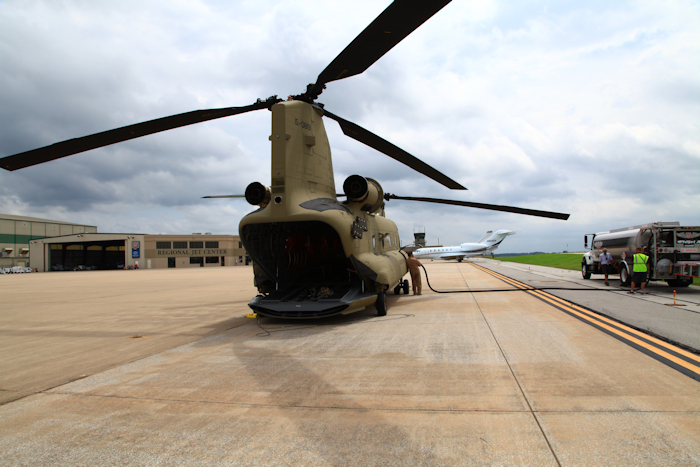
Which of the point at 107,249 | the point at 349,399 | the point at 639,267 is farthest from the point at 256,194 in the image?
the point at 107,249

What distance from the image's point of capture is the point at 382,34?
5.11m

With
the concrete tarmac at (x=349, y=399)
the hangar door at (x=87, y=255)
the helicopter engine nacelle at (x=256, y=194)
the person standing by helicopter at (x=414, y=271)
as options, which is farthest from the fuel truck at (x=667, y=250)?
the hangar door at (x=87, y=255)

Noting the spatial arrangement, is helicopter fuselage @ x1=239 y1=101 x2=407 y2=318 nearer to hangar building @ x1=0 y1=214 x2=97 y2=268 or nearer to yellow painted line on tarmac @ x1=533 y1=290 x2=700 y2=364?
yellow painted line on tarmac @ x1=533 y1=290 x2=700 y2=364

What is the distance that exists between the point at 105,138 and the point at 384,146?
6015mm

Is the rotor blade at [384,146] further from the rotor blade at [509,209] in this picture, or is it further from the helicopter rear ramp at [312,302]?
the helicopter rear ramp at [312,302]

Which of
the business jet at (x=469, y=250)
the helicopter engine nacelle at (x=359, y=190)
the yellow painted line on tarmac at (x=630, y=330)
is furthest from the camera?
the business jet at (x=469, y=250)

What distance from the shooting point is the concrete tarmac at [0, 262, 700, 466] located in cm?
275

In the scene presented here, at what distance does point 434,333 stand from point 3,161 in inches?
328

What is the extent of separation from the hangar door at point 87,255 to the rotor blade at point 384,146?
65997 mm

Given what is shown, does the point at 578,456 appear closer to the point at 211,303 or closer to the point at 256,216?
the point at 256,216

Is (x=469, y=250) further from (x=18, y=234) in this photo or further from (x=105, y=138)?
(x=18, y=234)

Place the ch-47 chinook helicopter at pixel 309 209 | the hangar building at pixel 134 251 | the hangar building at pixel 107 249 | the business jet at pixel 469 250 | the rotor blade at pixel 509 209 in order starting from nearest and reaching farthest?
the ch-47 chinook helicopter at pixel 309 209
the rotor blade at pixel 509 209
the business jet at pixel 469 250
the hangar building at pixel 134 251
the hangar building at pixel 107 249

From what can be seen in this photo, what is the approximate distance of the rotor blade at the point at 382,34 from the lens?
443 cm

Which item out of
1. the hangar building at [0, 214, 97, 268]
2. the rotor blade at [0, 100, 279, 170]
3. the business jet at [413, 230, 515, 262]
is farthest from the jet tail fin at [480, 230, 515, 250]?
the hangar building at [0, 214, 97, 268]
